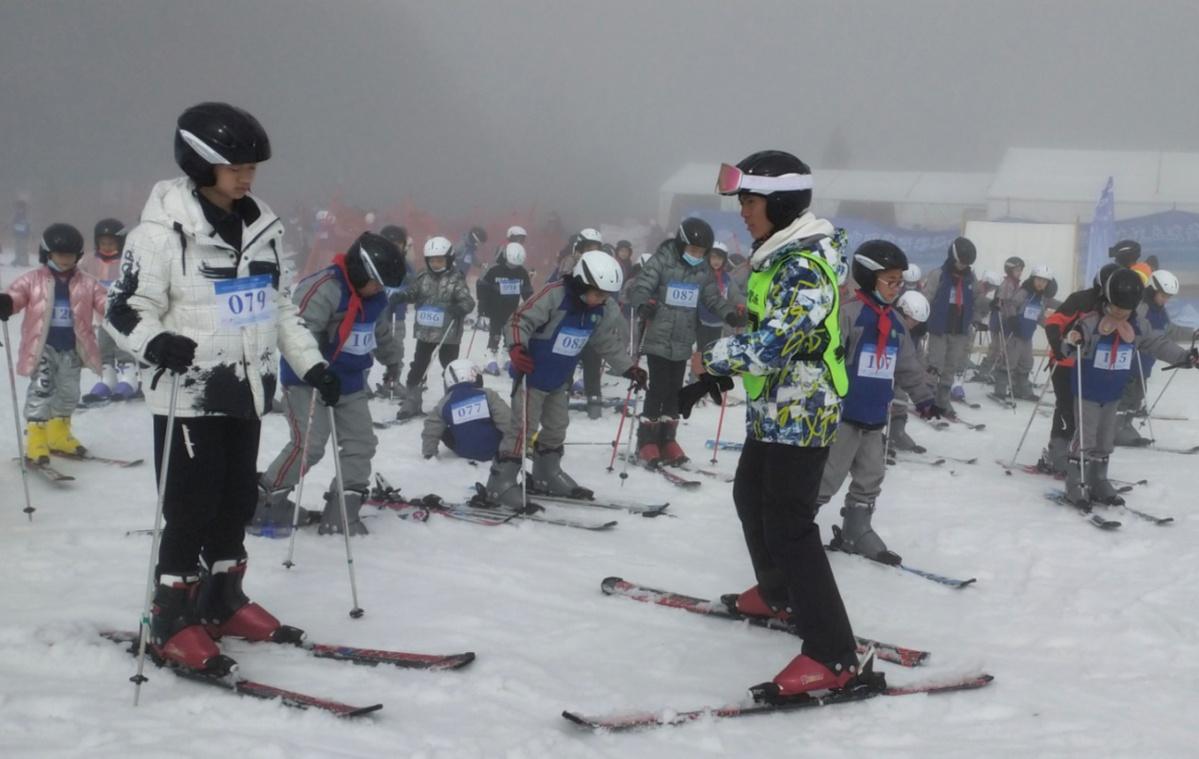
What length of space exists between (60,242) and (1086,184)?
2486 cm

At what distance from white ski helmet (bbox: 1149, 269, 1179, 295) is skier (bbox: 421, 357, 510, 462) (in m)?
7.04

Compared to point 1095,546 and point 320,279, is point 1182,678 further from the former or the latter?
point 320,279

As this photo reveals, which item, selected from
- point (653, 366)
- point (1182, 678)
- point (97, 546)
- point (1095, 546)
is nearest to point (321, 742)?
point (97, 546)

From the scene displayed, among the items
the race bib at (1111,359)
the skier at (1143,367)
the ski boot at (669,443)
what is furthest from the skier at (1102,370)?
the ski boot at (669,443)

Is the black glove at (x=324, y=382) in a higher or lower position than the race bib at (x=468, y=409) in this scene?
higher

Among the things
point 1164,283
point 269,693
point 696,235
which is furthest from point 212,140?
point 1164,283

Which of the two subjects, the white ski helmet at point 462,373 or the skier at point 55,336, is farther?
the white ski helmet at point 462,373

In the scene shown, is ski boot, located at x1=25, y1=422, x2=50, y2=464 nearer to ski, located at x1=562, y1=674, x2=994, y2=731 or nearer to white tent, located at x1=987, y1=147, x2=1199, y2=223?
ski, located at x1=562, y1=674, x2=994, y2=731

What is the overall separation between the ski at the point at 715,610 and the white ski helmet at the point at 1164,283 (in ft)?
24.8

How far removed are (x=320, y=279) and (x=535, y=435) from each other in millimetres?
2348

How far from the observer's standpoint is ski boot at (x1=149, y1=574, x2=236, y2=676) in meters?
3.39

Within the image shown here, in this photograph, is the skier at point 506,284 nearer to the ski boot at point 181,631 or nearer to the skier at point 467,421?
the skier at point 467,421

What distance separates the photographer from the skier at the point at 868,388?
Result: 18.7 feet

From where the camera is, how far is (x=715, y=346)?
359 cm
